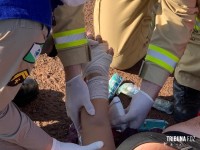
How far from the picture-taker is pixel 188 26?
69.7 inches

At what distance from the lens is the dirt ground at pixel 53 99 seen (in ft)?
6.86

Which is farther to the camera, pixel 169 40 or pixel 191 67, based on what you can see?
pixel 191 67

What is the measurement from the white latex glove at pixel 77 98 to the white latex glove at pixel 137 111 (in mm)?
139

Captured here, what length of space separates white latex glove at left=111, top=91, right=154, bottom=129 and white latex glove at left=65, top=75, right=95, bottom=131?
14 cm

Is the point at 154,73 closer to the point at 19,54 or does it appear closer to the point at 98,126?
the point at 98,126

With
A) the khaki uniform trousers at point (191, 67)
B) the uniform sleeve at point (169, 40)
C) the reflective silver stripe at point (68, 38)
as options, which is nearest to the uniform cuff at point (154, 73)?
the uniform sleeve at point (169, 40)

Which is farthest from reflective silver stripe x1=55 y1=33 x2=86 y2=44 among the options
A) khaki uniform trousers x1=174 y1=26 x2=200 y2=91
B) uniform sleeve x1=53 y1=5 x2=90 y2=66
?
khaki uniform trousers x1=174 y1=26 x2=200 y2=91

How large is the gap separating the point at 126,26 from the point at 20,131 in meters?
1.10

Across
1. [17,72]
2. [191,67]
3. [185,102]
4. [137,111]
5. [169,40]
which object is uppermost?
[17,72]

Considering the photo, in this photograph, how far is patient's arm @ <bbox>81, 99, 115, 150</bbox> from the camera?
5.47 ft

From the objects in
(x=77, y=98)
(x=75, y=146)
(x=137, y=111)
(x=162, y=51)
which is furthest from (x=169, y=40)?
(x=75, y=146)

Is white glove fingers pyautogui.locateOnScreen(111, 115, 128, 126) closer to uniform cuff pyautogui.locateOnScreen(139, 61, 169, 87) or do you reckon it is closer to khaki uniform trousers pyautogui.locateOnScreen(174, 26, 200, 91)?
uniform cuff pyautogui.locateOnScreen(139, 61, 169, 87)

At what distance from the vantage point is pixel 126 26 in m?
2.49

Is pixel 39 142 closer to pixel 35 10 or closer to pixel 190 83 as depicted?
pixel 35 10
